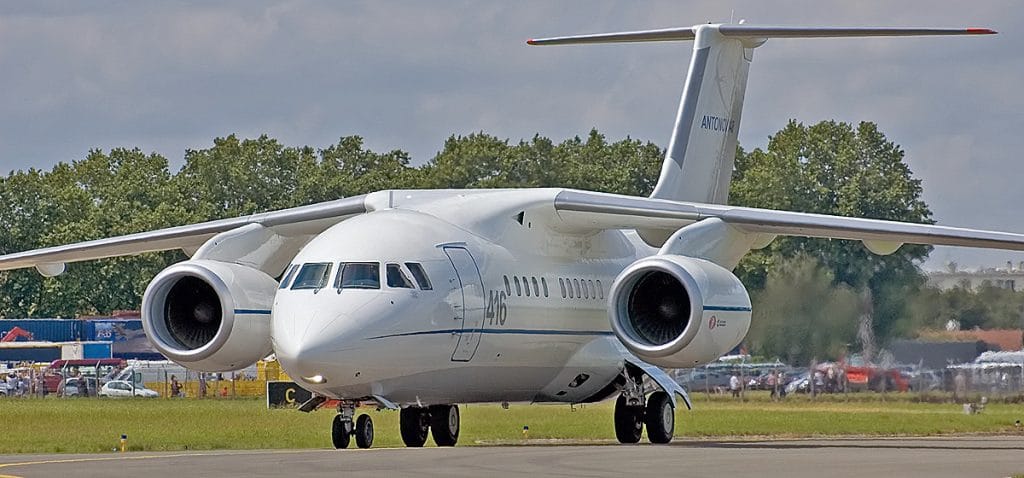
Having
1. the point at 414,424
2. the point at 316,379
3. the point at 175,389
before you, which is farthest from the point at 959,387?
the point at 175,389

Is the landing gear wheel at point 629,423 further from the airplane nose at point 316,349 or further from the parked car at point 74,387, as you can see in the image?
the parked car at point 74,387

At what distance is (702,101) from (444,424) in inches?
269

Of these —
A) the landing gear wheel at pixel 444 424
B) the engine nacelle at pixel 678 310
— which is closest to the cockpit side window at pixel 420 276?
the engine nacelle at pixel 678 310

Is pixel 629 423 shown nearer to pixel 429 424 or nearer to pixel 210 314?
pixel 429 424

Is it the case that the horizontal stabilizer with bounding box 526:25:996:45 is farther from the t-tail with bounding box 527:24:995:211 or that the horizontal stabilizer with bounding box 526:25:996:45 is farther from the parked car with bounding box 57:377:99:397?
the parked car with bounding box 57:377:99:397

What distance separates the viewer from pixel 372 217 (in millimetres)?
22531

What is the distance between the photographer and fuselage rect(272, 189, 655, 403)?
806 inches

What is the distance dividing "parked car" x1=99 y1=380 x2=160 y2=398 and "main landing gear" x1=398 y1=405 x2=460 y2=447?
1203 inches

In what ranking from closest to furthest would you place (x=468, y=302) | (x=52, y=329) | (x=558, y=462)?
(x=558, y=462) < (x=468, y=302) < (x=52, y=329)

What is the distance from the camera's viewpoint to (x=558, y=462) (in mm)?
18703

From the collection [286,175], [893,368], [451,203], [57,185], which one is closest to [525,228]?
[451,203]

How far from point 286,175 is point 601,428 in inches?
1981

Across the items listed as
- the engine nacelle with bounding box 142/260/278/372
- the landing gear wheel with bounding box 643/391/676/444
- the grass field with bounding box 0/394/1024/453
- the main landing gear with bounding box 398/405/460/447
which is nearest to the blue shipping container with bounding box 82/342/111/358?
the grass field with bounding box 0/394/1024/453

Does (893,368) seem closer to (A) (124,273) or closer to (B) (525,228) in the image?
(B) (525,228)
